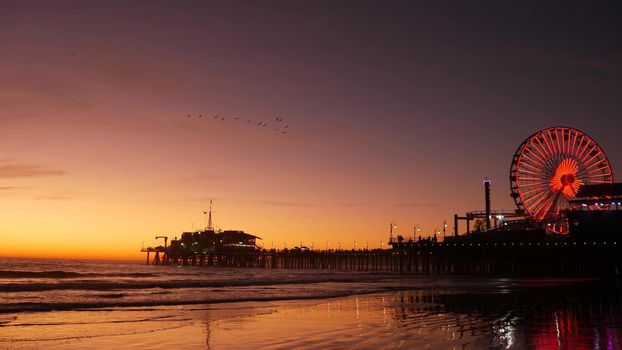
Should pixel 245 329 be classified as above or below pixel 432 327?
below

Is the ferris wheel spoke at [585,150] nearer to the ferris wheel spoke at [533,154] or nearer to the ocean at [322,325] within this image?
the ferris wheel spoke at [533,154]

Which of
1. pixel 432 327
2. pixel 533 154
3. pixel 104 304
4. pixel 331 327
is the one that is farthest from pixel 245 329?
pixel 533 154

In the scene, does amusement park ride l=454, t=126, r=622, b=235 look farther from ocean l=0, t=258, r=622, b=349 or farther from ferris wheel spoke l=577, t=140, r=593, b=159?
ocean l=0, t=258, r=622, b=349

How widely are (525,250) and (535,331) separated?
200 ft

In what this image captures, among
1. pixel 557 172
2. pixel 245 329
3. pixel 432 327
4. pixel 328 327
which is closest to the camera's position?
pixel 432 327

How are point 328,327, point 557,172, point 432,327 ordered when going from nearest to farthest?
point 432,327 < point 328,327 < point 557,172

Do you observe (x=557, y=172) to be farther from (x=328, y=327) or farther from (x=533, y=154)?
(x=328, y=327)

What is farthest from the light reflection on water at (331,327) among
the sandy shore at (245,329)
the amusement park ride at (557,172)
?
the amusement park ride at (557,172)

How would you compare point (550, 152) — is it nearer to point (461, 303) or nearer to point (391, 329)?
point (461, 303)

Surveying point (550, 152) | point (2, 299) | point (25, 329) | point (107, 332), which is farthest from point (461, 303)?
point (550, 152)

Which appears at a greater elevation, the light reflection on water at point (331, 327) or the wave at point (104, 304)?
the light reflection on water at point (331, 327)

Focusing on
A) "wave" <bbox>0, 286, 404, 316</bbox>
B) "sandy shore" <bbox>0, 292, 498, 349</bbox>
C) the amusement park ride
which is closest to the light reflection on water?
"sandy shore" <bbox>0, 292, 498, 349</bbox>

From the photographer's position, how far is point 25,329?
669 inches

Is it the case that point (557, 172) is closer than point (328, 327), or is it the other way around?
point (328, 327)
